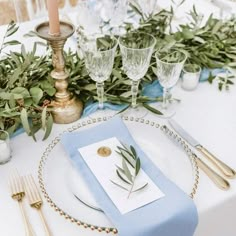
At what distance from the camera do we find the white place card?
0.73 meters

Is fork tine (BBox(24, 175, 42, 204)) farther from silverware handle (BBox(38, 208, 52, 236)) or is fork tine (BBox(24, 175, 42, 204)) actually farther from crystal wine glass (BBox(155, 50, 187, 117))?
crystal wine glass (BBox(155, 50, 187, 117))

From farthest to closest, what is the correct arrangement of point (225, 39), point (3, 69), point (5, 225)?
point (225, 39)
point (3, 69)
point (5, 225)

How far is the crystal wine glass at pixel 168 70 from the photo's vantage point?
3.06ft

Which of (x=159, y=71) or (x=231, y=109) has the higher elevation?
(x=159, y=71)

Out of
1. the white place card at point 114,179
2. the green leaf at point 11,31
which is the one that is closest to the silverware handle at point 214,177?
the white place card at point 114,179

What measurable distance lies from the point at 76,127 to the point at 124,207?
281 millimetres

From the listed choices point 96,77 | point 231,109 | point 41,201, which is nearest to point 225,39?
point 231,109

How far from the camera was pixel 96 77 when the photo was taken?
3.07 feet

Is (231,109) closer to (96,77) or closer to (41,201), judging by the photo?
(96,77)

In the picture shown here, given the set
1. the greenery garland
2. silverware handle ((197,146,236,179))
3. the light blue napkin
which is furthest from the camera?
the greenery garland

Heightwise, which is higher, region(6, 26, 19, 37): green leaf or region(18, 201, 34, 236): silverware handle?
region(6, 26, 19, 37): green leaf

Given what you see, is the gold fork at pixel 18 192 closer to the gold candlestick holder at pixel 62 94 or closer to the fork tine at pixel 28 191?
the fork tine at pixel 28 191

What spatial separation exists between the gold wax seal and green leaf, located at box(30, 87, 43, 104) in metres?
0.21

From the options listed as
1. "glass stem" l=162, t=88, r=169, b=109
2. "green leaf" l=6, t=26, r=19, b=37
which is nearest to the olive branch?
"glass stem" l=162, t=88, r=169, b=109
